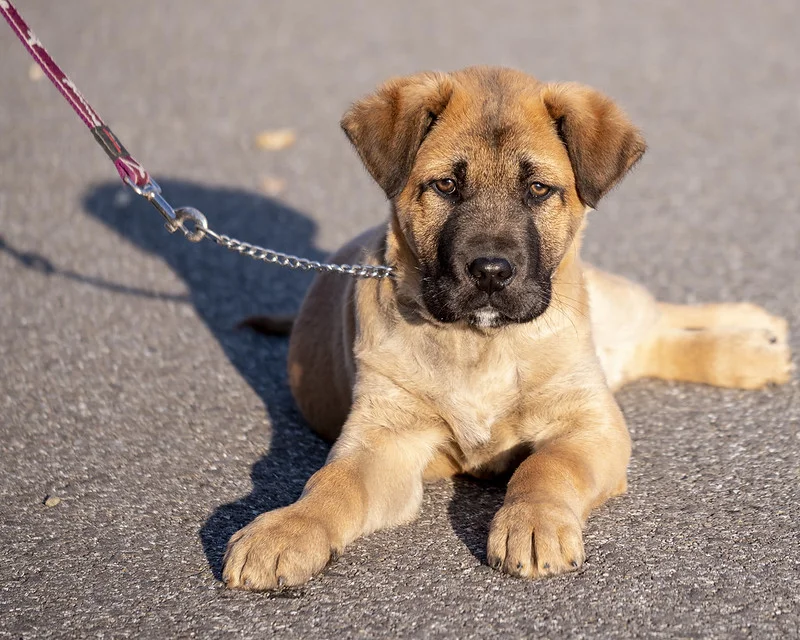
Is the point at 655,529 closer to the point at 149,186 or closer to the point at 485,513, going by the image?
the point at 485,513

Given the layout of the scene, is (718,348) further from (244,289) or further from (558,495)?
(244,289)

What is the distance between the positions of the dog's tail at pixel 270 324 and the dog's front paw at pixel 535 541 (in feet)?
10.4

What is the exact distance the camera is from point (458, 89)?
458 centimetres

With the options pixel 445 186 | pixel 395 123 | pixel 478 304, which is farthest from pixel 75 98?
pixel 478 304

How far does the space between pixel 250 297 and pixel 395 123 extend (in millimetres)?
3315

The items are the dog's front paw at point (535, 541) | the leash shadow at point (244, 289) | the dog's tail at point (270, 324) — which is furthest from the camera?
the dog's tail at point (270, 324)

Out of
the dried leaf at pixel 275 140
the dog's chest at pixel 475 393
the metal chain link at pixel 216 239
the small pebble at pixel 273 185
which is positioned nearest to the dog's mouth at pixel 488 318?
the dog's chest at pixel 475 393

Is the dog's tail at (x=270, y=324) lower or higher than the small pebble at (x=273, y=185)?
higher

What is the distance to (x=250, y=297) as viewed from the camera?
7586mm

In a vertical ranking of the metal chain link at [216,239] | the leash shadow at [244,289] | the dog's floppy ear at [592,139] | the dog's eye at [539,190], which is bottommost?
the leash shadow at [244,289]

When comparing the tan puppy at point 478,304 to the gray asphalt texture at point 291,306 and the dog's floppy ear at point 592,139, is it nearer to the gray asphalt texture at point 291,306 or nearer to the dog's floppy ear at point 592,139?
the dog's floppy ear at point 592,139

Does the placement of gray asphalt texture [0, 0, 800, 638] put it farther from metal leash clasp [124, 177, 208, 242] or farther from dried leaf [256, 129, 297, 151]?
metal leash clasp [124, 177, 208, 242]

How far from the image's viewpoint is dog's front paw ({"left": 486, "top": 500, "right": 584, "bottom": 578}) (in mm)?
3711

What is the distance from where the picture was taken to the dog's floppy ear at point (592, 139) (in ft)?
14.6
